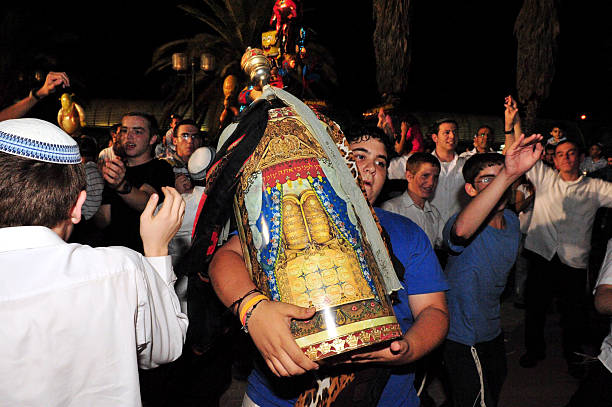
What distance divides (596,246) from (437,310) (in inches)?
284

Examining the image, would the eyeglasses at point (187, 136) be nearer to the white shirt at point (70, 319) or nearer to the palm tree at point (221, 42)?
the white shirt at point (70, 319)

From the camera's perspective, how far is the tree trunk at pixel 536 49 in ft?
32.9

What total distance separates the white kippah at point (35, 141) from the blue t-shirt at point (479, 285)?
6.78 ft

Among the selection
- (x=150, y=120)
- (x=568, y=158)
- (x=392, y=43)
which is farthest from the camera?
(x=392, y=43)

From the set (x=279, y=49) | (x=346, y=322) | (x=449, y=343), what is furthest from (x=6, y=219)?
(x=449, y=343)

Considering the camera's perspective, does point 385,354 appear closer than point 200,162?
Yes

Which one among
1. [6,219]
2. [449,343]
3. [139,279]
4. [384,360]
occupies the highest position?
[6,219]

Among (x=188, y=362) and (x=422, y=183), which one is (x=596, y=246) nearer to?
(x=422, y=183)

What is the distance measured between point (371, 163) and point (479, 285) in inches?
48.4

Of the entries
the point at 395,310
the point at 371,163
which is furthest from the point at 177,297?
the point at 371,163

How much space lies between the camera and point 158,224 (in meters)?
1.62

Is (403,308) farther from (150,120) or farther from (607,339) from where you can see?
(150,120)

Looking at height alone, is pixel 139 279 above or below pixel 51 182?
below

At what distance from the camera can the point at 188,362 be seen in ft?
14.9
